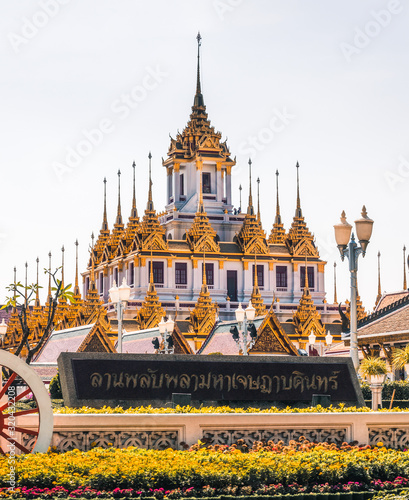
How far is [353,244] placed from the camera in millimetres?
20156

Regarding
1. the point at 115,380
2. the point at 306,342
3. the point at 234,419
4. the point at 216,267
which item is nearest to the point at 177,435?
the point at 234,419

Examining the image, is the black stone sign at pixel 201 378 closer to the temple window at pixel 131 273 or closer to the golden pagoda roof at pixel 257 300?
the golden pagoda roof at pixel 257 300

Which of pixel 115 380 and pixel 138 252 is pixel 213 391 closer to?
pixel 115 380

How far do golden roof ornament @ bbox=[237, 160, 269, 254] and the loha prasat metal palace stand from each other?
9 cm

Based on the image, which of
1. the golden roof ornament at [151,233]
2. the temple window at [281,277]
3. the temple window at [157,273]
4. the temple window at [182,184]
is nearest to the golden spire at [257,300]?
the temple window at [281,277]

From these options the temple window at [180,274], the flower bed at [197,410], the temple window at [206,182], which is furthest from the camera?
the temple window at [206,182]

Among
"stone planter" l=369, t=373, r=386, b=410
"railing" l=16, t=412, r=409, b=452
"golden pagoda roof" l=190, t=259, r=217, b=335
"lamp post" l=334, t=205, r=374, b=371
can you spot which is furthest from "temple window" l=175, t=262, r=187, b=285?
"railing" l=16, t=412, r=409, b=452

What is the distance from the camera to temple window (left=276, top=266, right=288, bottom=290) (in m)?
90.8

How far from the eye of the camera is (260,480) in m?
11.7

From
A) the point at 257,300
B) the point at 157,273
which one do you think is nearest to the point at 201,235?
the point at 157,273

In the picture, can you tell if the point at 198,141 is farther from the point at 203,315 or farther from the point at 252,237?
the point at 203,315

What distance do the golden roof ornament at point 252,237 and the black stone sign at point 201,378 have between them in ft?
239

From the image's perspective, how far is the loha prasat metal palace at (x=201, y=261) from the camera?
81.2 m

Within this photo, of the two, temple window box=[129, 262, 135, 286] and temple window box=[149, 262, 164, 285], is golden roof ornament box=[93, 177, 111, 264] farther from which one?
temple window box=[149, 262, 164, 285]
